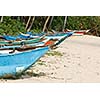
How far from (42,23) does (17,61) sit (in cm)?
862

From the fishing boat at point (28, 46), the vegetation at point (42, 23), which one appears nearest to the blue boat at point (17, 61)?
the fishing boat at point (28, 46)

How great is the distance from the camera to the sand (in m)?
7.96

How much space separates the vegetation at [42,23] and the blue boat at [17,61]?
172 inches

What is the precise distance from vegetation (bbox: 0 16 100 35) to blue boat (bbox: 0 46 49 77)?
14.3 ft

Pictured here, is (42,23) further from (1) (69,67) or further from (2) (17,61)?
(2) (17,61)

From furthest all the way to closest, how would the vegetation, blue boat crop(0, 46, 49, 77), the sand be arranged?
the vegetation < the sand < blue boat crop(0, 46, 49, 77)

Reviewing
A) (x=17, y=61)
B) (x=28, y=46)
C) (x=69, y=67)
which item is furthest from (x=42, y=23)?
(x=17, y=61)

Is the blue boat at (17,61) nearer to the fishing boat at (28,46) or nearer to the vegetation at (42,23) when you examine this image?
the fishing boat at (28,46)

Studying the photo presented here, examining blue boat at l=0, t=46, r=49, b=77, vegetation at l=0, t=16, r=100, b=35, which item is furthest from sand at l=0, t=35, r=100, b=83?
vegetation at l=0, t=16, r=100, b=35

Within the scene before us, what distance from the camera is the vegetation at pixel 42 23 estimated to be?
13008mm

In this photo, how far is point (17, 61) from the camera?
7.47m

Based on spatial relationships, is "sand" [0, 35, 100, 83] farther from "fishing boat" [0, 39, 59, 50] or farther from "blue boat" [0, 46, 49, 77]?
"fishing boat" [0, 39, 59, 50]
